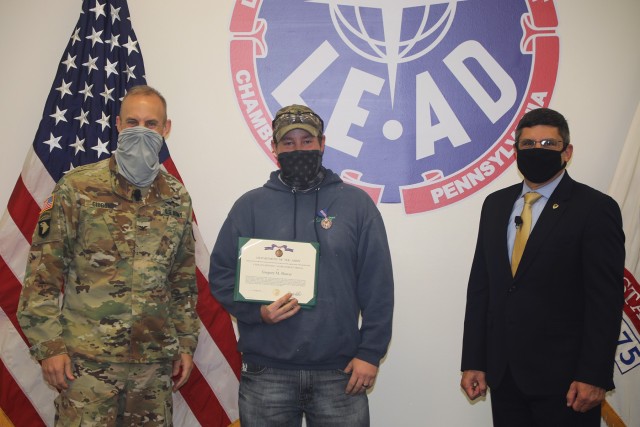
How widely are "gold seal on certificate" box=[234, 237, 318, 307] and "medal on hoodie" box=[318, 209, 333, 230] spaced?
118 millimetres

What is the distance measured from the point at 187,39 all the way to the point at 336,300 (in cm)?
195

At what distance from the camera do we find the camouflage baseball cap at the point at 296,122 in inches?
95.4

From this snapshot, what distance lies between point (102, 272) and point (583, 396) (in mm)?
1922

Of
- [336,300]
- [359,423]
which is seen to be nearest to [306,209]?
[336,300]

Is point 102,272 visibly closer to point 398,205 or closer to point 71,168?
point 71,168

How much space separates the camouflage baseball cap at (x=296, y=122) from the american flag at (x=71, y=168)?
98 centimetres

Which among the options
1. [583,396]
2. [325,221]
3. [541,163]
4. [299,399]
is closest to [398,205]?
[325,221]

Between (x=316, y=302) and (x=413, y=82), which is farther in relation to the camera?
(x=413, y=82)

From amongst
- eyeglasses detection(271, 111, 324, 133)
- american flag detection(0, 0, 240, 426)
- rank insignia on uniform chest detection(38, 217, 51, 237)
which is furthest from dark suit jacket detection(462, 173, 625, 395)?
rank insignia on uniform chest detection(38, 217, 51, 237)

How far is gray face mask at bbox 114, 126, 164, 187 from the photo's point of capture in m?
2.39

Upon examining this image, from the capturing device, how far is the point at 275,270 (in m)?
2.32

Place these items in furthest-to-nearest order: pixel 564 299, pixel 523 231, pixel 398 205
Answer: pixel 398 205 → pixel 523 231 → pixel 564 299

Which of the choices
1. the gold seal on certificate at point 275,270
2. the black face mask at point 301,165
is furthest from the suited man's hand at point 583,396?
the black face mask at point 301,165

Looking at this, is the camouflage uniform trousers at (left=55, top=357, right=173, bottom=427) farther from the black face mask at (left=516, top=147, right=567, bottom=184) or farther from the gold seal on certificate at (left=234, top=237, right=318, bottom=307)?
the black face mask at (left=516, top=147, right=567, bottom=184)
